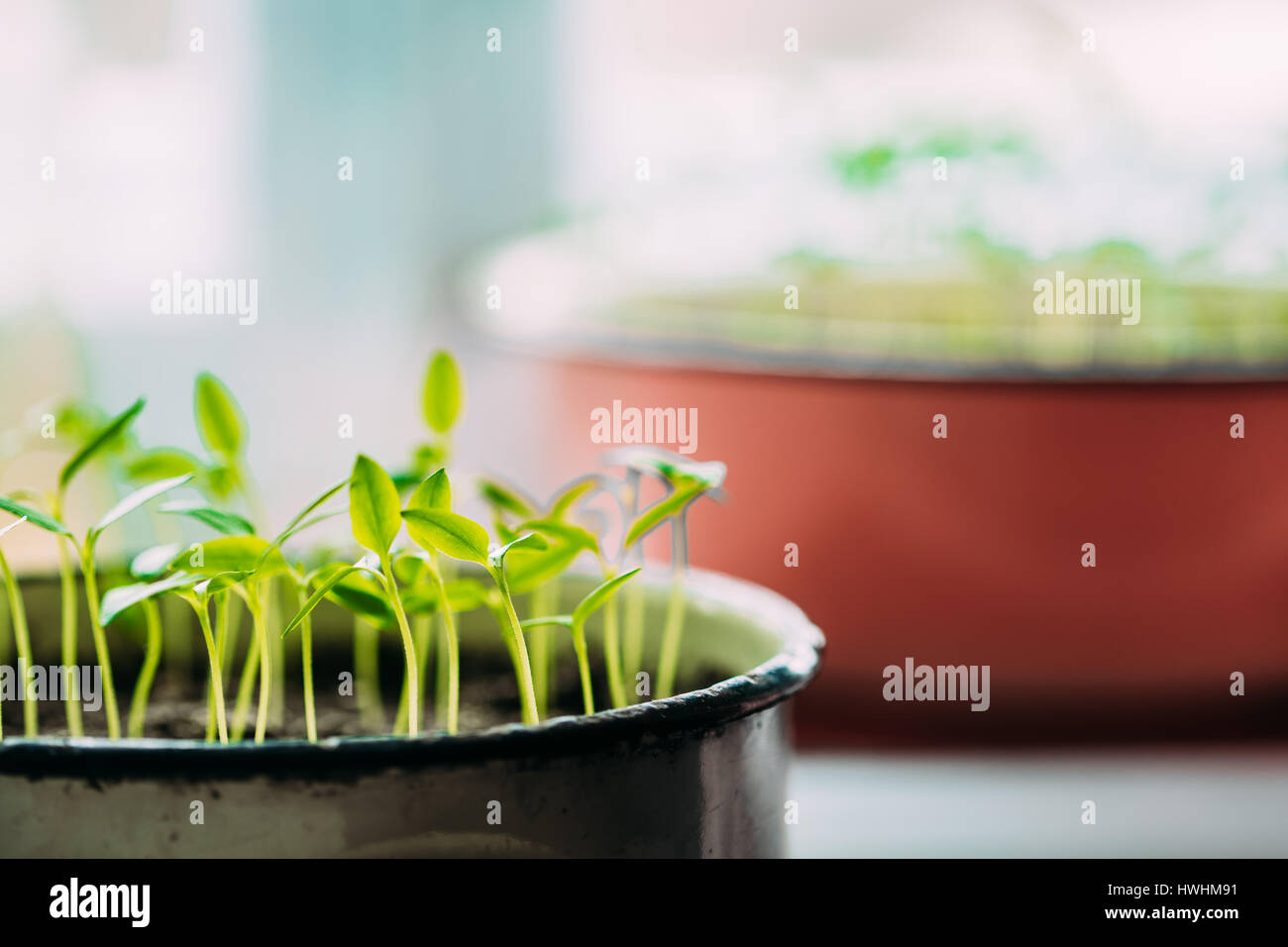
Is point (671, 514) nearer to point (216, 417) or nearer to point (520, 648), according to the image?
point (520, 648)

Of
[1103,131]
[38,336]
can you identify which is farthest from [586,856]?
[38,336]

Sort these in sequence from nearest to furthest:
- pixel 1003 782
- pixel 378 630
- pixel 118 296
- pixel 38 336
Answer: pixel 378 630 → pixel 1003 782 → pixel 38 336 → pixel 118 296

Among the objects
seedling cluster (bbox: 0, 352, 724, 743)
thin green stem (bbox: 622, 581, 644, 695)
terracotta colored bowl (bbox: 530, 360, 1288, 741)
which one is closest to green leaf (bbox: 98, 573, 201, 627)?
seedling cluster (bbox: 0, 352, 724, 743)

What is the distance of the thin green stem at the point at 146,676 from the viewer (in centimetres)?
49

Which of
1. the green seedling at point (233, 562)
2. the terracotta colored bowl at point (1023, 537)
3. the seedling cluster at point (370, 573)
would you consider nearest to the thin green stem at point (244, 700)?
the seedling cluster at point (370, 573)

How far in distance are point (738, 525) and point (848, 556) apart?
0.32ft

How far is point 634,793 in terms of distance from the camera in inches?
14.1

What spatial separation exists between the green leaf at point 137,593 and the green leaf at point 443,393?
170 millimetres

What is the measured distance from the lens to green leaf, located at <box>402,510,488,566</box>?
38 centimetres

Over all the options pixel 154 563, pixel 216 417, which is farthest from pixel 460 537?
pixel 216 417

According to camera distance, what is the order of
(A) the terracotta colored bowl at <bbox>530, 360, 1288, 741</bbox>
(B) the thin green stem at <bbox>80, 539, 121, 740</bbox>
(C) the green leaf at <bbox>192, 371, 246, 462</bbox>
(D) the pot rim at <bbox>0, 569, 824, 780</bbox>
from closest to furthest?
(D) the pot rim at <bbox>0, 569, 824, 780</bbox>
(B) the thin green stem at <bbox>80, 539, 121, 740</bbox>
(C) the green leaf at <bbox>192, 371, 246, 462</bbox>
(A) the terracotta colored bowl at <bbox>530, 360, 1288, 741</bbox>

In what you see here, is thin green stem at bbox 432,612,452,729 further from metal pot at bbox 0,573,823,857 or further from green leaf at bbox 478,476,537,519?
metal pot at bbox 0,573,823,857

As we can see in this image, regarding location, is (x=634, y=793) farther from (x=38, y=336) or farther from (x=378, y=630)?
(x=38, y=336)
